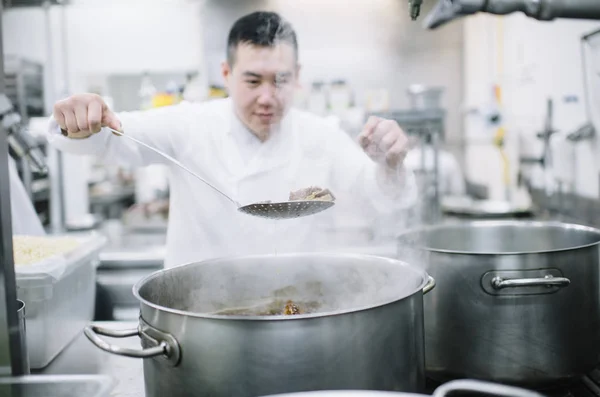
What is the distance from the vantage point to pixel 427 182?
140 inches

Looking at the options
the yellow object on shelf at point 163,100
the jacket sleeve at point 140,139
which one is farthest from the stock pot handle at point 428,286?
the yellow object on shelf at point 163,100

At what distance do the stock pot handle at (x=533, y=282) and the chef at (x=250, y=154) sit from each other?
588mm

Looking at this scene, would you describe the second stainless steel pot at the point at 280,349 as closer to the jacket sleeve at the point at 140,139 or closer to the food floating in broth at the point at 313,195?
the food floating in broth at the point at 313,195

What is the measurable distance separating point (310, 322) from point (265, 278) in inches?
17.1

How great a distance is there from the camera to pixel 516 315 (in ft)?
3.03

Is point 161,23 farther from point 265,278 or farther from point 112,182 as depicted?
point 265,278

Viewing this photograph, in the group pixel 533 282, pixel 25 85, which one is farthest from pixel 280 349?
pixel 25 85

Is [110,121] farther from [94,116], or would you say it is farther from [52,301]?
[52,301]

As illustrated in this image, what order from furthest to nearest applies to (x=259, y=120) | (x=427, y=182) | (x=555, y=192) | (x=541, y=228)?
1. (x=427, y=182)
2. (x=555, y=192)
3. (x=259, y=120)
4. (x=541, y=228)

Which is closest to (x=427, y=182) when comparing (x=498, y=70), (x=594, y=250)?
(x=498, y=70)

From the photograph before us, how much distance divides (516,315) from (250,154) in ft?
3.41

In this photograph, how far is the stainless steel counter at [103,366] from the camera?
103 cm

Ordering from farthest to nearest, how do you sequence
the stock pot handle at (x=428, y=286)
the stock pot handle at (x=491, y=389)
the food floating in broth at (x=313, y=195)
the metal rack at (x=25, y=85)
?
the metal rack at (x=25, y=85), the food floating in broth at (x=313, y=195), the stock pot handle at (x=428, y=286), the stock pot handle at (x=491, y=389)

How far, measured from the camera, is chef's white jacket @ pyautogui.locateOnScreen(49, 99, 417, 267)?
1.65m
